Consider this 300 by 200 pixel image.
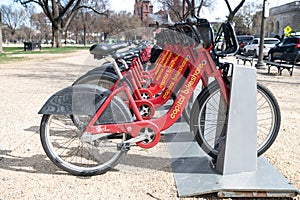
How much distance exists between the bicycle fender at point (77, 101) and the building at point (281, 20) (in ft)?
195

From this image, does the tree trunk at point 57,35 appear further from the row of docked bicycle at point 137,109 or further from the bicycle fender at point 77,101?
the bicycle fender at point 77,101

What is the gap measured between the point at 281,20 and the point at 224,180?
72.5m

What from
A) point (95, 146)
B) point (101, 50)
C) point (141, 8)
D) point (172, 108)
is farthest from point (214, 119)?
point (141, 8)

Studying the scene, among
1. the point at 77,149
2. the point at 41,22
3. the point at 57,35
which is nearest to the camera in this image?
the point at 77,149

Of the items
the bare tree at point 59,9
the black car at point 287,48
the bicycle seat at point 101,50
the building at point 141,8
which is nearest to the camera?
the bicycle seat at point 101,50

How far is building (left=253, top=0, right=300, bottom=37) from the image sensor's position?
60594mm

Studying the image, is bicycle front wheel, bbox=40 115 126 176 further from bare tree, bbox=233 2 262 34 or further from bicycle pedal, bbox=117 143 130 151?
bare tree, bbox=233 2 262 34

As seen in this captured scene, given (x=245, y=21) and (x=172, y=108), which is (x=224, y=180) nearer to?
(x=172, y=108)

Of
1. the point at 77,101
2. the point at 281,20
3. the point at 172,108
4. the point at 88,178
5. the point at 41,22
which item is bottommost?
the point at 88,178

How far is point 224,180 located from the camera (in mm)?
2771

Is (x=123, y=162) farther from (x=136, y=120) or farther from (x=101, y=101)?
(x=101, y=101)

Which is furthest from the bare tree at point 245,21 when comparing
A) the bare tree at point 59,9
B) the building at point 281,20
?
the bare tree at point 59,9

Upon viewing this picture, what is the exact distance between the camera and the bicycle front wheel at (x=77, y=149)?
9.57 ft

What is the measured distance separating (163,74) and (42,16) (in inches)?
2407
